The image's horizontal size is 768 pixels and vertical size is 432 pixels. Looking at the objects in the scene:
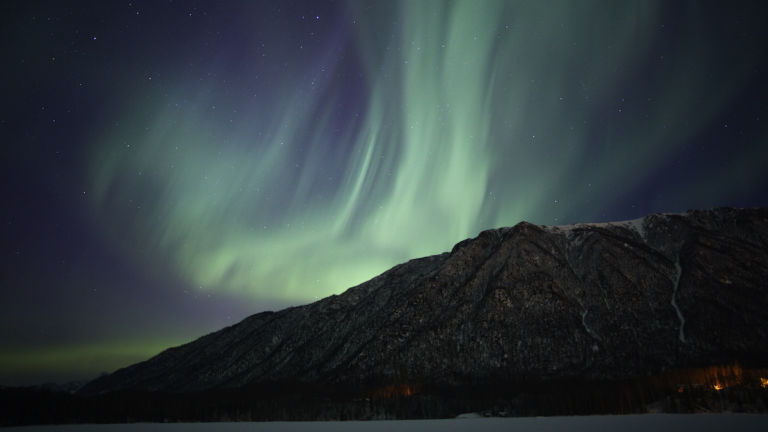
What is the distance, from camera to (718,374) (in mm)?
180875

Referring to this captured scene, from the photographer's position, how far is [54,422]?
188625 mm

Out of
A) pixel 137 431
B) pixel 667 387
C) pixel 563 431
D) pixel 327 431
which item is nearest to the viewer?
pixel 563 431

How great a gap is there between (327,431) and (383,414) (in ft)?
290

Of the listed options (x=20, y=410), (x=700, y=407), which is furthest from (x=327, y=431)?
(x=20, y=410)

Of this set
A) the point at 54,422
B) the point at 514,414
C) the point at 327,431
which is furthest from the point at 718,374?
the point at 54,422

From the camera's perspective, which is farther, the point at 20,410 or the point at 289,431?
the point at 20,410

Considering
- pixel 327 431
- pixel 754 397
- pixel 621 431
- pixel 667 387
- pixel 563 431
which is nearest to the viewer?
pixel 621 431

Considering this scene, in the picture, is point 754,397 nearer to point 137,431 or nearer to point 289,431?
point 289,431

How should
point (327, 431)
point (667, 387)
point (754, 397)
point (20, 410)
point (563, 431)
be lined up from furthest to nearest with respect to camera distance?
point (20, 410), point (667, 387), point (754, 397), point (327, 431), point (563, 431)

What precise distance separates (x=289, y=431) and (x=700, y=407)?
125910 mm

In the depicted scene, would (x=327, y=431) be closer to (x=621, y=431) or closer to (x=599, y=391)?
(x=621, y=431)

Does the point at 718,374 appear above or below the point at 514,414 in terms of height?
above

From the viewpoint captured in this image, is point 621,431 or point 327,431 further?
point 327,431

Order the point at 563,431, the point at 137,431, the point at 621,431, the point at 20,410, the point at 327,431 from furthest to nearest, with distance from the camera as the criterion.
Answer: the point at 20,410 < the point at 137,431 < the point at 327,431 < the point at 563,431 < the point at 621,431
